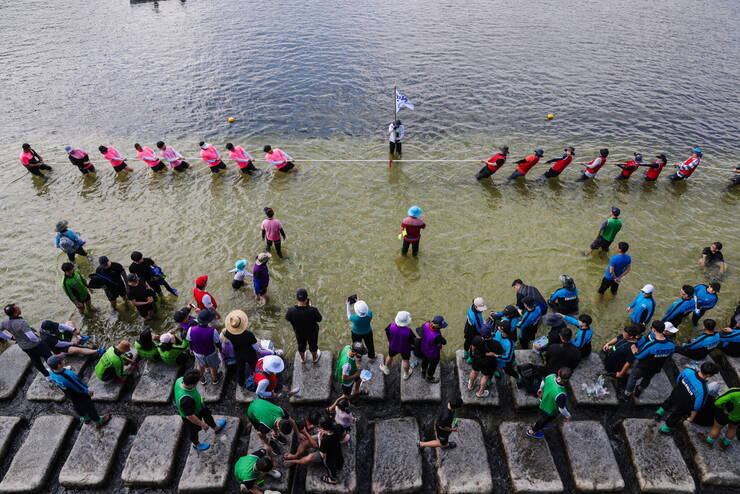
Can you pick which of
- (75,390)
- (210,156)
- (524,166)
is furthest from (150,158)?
(524,166)

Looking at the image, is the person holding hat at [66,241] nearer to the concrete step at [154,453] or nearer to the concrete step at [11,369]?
the concrete step at [11,369]

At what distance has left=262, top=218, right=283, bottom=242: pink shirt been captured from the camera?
11.5m

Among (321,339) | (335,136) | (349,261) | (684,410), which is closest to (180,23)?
(335,136)

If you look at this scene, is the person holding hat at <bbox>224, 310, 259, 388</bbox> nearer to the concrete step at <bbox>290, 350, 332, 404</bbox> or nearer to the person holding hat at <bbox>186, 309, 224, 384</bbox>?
the person holding hat at <bbox>186, 309, 224, 384</bbox>

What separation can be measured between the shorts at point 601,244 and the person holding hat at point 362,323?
768 cm

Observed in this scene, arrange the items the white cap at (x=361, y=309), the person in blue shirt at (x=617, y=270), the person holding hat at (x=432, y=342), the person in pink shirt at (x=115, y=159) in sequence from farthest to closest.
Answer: the person in pink shirt at (x=115, y=159) < the person in blue shirt at (x=617, y=270) < the white cap at (x=361, y=309) < the person holding hat at (x=432, y=342)

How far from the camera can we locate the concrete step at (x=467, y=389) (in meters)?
8.38

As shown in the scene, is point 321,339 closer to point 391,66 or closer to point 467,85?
point 467,85

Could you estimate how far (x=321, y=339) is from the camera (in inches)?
392

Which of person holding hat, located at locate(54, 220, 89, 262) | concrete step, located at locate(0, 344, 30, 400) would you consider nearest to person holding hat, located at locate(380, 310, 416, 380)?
concrete step, located at locate(0, 344, 30, 400)

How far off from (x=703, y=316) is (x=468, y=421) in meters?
7.37

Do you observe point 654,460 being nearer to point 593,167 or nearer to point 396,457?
point 396,457

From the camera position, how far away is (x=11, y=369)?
359 inches

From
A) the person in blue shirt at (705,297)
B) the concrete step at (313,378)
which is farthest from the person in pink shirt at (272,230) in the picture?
the person in blue shirt at (705,297)
